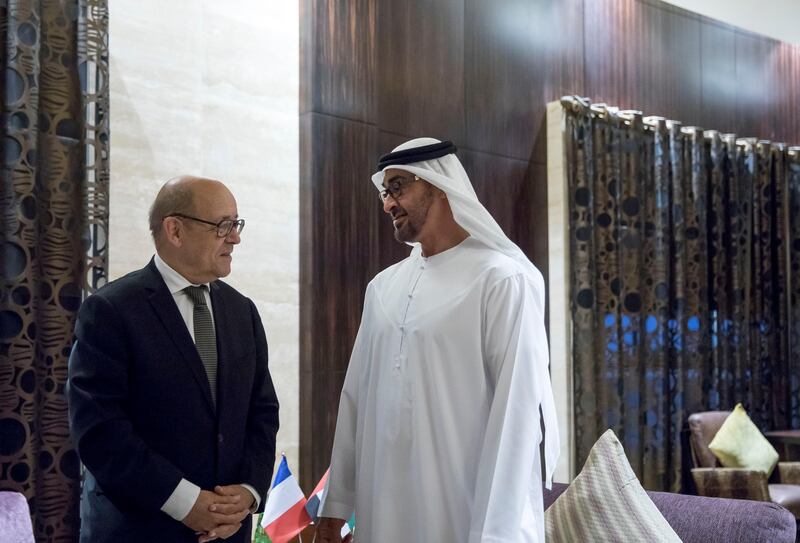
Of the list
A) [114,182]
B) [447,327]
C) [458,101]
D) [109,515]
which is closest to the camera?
[109,515]

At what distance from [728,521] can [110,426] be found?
1.57 metres

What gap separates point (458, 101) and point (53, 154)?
243cm

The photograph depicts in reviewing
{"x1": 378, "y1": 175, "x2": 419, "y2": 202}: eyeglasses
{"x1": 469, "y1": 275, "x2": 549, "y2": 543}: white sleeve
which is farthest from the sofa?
{"x1": 378, "y1": 175, "x2": 419, "y2": 202}: eyeglasses

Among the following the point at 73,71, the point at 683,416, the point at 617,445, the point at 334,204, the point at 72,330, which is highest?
the point at 73,71

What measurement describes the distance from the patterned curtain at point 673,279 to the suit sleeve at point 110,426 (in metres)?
3.75

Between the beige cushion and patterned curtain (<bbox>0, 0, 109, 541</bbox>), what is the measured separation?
153 inches

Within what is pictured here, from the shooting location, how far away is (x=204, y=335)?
227cm

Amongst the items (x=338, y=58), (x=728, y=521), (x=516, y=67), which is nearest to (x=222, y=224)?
(x=728, y=521)

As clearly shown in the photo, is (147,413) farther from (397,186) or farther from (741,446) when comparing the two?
(741,446)

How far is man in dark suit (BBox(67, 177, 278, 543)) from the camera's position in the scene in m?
2.06

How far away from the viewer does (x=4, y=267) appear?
3.22 metres

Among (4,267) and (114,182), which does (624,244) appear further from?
(4,267)

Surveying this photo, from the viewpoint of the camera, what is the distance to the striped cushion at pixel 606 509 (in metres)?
2.30

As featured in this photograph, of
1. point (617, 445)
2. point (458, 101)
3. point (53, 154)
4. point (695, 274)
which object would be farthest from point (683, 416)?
point (53, 154)
